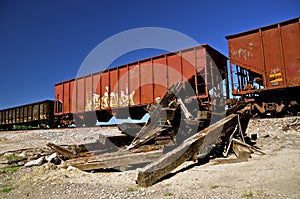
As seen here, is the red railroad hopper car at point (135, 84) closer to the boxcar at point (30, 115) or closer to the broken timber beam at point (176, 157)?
the boxcar at point (30, 115)

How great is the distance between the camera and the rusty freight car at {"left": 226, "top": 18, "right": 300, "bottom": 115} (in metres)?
11.0

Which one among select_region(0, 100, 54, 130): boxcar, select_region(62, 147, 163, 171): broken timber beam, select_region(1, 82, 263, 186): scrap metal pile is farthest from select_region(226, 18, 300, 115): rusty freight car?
select_region(0, 100, 54, 130): boxcar

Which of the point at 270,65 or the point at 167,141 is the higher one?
the point at 270,65

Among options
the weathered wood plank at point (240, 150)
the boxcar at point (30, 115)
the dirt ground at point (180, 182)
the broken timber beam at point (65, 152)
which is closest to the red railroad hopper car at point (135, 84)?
the boxcar at point (30, 115)

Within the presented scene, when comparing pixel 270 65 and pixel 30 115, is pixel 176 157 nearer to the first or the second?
pixel 270 65

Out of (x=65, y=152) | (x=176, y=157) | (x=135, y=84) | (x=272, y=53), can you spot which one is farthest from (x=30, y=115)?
(x=176, y=157)

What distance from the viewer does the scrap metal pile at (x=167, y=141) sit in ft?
17.2

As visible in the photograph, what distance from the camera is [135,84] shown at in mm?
14898

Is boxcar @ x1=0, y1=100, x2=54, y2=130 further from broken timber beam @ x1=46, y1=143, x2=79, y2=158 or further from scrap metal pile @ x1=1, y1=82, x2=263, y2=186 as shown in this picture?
broken timber beam @ x1=46, y1=143, x2=79, y2=158

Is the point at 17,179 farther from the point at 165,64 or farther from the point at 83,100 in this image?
the point at 83,100

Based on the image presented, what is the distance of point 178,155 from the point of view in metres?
4.46

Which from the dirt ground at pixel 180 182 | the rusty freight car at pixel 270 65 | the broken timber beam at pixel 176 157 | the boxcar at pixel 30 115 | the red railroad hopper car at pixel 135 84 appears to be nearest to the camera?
the dirt ground at pixel 180 182

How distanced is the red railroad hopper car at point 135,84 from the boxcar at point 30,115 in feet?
6.42

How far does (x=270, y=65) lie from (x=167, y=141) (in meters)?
8.45
